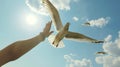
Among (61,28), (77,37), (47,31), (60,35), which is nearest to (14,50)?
(47,31)

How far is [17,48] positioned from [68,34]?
13224 millimetres

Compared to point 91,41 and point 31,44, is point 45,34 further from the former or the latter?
point 91,41

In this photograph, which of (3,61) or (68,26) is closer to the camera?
(3,61)

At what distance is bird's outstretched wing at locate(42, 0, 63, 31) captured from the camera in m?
14.8

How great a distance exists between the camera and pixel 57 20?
54.6 feet

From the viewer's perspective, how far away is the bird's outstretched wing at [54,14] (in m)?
14.8

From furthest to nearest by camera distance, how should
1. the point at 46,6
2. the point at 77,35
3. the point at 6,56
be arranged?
1. the point at 77,35
2. the point at 46,6
3. the point at 6,56

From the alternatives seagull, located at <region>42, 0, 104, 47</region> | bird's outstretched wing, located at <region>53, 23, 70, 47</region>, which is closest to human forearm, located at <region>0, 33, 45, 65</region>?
bird's outstretched wing, located at <region>53, 23, 70, 47</region>

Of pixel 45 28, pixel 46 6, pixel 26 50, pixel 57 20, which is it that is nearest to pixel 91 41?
pixel 57 20

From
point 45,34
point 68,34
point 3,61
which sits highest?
point 68,34

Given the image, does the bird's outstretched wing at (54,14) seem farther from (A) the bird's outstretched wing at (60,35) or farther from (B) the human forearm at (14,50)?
(B) the human forearm at (14,50)

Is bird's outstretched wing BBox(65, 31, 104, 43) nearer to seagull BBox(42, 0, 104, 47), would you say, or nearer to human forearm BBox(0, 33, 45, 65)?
seagull BBox(42, 0, 104, 47)

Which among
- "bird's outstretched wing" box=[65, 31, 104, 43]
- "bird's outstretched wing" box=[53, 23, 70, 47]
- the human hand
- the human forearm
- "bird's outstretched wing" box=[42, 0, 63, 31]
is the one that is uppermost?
"bird's outstretched wing" box=[42, 0, 63, 31]

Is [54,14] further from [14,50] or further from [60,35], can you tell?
[14,50]
